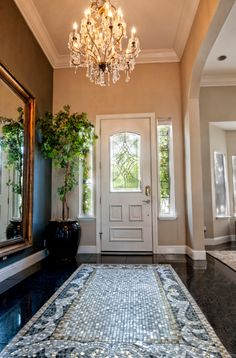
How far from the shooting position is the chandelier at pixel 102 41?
107 inches

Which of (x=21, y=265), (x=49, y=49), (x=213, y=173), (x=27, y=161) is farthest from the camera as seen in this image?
(x=213, y=173)

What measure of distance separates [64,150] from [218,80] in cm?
360

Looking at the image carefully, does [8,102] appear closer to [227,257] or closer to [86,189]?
[86,189]

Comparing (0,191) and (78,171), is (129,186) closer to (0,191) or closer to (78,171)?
(78,171)

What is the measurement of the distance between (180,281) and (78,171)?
2.55 m

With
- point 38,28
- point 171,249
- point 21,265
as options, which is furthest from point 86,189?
point 38,28

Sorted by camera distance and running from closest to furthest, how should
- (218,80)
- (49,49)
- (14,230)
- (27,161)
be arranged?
(14,230)
(27,161)
(49,49)
(218,80)

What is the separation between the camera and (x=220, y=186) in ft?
18.6

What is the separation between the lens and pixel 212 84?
17.3 ft

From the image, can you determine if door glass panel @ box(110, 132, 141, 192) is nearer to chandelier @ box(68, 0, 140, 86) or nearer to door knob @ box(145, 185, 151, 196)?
door knob @ box(145, 185, 151, 196)

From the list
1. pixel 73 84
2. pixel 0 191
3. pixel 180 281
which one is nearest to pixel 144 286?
pixel 180 281

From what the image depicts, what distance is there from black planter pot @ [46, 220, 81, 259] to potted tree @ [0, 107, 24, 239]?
0.60 m

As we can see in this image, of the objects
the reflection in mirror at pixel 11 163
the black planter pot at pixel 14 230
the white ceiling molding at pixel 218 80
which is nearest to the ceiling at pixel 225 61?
the white ceiling molding at pixel 218 80

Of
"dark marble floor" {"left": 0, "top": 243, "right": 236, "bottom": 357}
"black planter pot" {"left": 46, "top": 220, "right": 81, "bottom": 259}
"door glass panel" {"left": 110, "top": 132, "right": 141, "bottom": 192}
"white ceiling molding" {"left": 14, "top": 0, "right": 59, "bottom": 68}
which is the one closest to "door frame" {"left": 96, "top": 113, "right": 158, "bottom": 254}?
"door glass panel" {"left": 110, "top": 132, "right": 141, "bottom": 192}
